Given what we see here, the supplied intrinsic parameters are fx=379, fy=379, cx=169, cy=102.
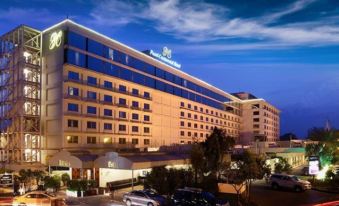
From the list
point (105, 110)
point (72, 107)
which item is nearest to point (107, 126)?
point (105, 110)

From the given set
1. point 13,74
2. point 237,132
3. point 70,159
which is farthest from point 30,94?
point 237,132

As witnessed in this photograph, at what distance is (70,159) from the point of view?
54.0 metres

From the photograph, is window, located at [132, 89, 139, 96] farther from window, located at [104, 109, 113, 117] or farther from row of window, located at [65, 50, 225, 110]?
window, located at [104, 109, 113, 117]

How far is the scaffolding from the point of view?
68.1m

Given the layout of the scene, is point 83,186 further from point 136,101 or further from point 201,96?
point 201,96

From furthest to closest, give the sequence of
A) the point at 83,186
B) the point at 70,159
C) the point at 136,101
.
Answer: the point at 136,101 → the point at 70,159 → the point at 83,186

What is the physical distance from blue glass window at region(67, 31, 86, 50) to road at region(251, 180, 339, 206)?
40.4 meters

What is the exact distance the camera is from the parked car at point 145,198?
36.1 m

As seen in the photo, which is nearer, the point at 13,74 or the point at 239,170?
the point at 239,170

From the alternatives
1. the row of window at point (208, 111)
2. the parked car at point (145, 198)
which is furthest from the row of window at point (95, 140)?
the parked car at point (145, 198)

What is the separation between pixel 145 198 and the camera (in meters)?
36.6

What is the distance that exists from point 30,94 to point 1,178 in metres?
23.1

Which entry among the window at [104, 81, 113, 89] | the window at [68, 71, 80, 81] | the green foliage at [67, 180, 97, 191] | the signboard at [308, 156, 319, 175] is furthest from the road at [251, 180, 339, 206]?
the window at [104, 81, 113, 89]

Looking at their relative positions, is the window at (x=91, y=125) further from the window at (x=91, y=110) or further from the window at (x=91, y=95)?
the window at (x=91, y=95)
